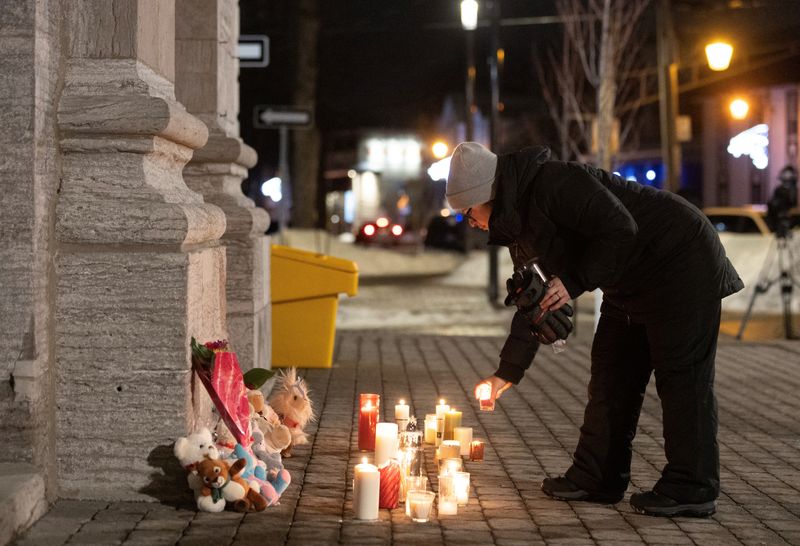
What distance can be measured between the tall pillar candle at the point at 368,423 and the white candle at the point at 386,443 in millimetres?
705

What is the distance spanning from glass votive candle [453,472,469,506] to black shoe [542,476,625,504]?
1.64 ft

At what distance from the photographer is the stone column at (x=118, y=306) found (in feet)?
20.3

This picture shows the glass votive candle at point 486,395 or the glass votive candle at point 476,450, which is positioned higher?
the glass votive candle at point 486,395

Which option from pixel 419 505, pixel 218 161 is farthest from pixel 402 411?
pixel 218 161

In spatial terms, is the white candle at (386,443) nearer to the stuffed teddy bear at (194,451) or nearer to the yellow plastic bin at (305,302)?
the stuffed teddy bear at (194,451)

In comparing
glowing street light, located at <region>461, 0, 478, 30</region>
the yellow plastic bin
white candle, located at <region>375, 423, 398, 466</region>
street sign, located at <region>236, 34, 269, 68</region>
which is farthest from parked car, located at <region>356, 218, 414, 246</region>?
white candle, located at <region>375, 423, 398, 466</region>

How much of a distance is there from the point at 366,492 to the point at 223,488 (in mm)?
642

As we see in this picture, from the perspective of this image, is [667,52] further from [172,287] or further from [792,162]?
[792,162]

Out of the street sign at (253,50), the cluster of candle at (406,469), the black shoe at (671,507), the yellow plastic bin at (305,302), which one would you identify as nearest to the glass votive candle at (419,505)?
the cluster of candle at (406,469)

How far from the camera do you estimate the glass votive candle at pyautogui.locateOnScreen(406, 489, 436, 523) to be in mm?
5969

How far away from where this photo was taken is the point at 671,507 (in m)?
6.15

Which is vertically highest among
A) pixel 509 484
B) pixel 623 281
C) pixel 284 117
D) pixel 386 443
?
pixel 284 117

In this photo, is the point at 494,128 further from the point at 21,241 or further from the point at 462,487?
the point at 21,241

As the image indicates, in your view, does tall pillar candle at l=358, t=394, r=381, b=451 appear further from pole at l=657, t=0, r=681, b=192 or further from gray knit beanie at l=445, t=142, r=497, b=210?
pole at l=657, t=0, r=681, b=192
